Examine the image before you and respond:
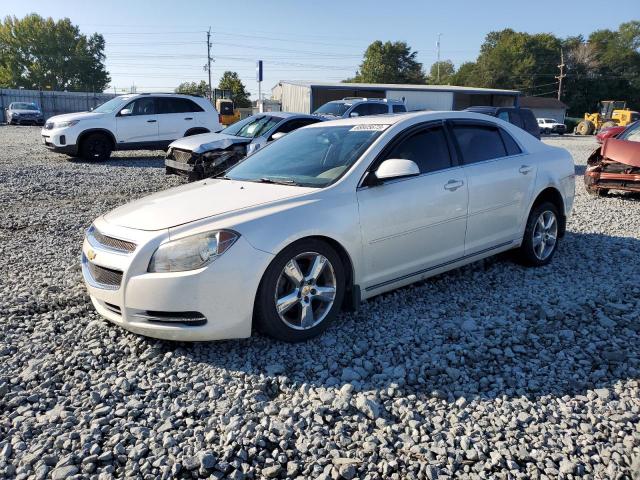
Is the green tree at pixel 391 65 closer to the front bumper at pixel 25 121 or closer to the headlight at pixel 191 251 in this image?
the front bumper at pixel 25 121

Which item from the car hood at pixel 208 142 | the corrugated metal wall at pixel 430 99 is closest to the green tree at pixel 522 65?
the corrugated metal wall at pixel 430 99

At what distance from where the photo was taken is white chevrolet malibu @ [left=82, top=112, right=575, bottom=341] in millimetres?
3562

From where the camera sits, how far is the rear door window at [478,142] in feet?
16.6

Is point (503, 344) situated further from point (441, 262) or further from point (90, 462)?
point (90, 462)

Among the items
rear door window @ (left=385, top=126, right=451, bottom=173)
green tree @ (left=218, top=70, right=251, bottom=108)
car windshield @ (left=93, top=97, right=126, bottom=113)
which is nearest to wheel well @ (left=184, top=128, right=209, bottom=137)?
car windshield @ (left=93, top=97, right=126, bottom=113)

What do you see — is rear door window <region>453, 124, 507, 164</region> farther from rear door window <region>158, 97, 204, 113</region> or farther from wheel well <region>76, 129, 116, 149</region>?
rear door window <region>158, 97, 204, 113</region>

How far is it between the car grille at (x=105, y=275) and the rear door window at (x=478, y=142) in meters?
3.03

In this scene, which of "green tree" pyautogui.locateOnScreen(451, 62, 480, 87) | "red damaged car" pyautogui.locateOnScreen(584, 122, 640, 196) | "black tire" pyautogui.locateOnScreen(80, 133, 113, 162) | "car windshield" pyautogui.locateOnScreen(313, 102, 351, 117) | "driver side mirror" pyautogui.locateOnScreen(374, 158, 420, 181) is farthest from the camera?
"green tree" pyautogui.locateOnScreen(451, 62, 480, 87)

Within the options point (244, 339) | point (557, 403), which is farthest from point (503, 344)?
point (244, 339)

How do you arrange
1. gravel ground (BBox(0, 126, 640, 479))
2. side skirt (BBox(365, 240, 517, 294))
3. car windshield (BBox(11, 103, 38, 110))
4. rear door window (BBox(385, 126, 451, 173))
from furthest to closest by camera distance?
car windshield (BBox(11, 103, 38, 110)) → rear door window (BBox(385, 126, 451, 173)) → side skirt (BBox(365, 240, 517, 294)) → gravel ground (BBox(0, 126, 640, 479))

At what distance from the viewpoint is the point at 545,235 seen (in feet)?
19.0

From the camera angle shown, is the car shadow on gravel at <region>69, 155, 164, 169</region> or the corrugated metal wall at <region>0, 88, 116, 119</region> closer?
the car shadow on gravel at <region>69, 155, 164, 169</region>

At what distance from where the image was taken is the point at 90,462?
2664 mm

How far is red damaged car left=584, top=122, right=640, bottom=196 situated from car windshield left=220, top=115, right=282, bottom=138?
6391 mm
